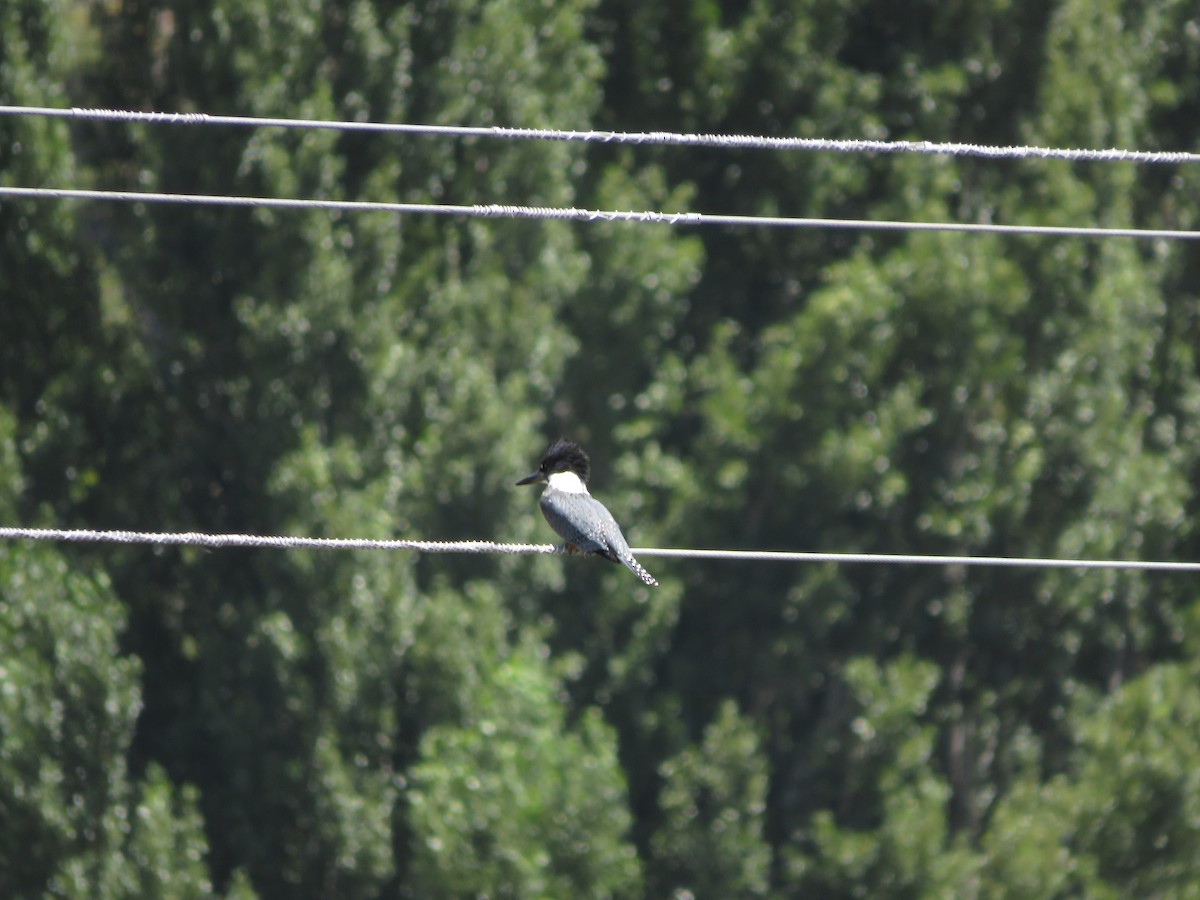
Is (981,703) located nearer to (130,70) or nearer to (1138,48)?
(1138,48)

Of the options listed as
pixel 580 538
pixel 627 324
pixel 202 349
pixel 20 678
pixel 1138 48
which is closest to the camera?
pixel 580 538

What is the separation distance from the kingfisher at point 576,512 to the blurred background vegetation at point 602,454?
6.04 metres

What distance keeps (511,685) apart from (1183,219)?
23.9ft

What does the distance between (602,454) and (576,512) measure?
8722 mm

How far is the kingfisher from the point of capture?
22.5ft

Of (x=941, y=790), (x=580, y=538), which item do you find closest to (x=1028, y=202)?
(x=941, y=790)

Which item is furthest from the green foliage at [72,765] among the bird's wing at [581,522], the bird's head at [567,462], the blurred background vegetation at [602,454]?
the bird's wing at [581,522]

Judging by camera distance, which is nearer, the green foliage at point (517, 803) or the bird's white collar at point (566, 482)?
the bird's white collar at point (566, 482)

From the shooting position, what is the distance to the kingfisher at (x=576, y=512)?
22.5 ft

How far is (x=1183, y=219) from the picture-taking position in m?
16.4

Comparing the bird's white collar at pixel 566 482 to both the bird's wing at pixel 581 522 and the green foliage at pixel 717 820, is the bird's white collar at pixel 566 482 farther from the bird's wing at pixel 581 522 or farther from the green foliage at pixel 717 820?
the green foliage at pixel 717 820

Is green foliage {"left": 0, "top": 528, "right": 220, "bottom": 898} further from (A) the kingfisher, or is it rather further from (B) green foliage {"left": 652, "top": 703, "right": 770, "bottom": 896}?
(A) the kingfisher

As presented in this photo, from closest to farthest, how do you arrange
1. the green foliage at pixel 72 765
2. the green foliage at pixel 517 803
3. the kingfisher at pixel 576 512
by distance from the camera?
the kingfisher at pixel 576 512, the green foliage at pixel 72 765, the green foliage at pixel 517 803

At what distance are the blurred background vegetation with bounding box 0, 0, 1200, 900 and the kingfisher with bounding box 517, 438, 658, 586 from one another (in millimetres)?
6039
